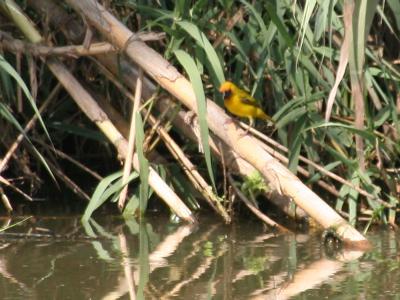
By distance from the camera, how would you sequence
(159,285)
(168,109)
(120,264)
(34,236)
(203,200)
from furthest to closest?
(203,200), (168,109), (34,236), (120,264), (159,285)

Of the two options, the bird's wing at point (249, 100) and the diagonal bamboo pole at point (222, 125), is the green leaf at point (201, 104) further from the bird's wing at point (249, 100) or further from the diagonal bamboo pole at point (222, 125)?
the bird's wing at point (249, 100)

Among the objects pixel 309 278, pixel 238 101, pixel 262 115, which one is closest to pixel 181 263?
pixel 309 278

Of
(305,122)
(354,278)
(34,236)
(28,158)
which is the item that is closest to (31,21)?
(28,158)

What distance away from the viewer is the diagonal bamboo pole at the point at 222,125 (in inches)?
176

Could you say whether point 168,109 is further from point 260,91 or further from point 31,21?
point 31,21

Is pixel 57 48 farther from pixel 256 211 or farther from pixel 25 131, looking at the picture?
pixel 256 211

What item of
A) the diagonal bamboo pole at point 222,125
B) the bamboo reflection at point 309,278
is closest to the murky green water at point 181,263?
the bamboo reflection at point 309,278

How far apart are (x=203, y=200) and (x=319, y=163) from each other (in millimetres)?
692

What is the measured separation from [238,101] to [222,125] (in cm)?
22

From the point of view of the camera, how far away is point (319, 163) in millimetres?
5152

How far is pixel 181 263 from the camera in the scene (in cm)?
432

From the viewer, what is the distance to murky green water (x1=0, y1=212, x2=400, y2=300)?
383cm

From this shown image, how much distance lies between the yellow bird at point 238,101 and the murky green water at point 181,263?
1.83 ft

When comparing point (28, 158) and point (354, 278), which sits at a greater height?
point (28, 158)
